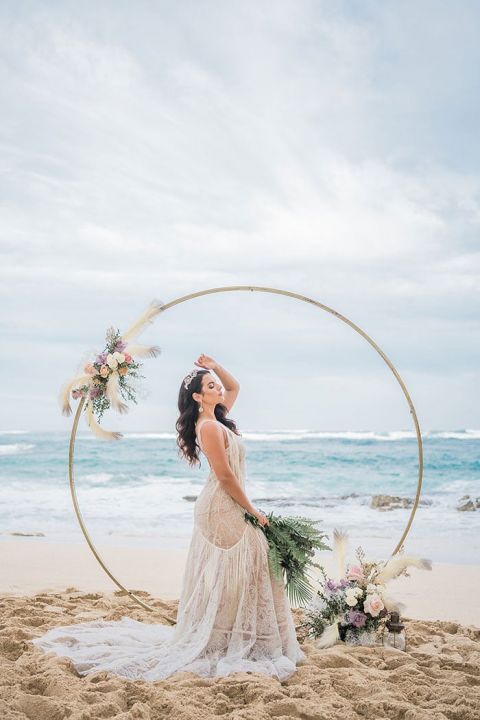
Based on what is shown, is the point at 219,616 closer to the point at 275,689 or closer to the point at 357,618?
the point at 275,689

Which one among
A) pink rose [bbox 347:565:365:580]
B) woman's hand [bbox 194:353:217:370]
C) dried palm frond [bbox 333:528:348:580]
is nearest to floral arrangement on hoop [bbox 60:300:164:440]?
woman's hand [bbox 194:353:217:370]

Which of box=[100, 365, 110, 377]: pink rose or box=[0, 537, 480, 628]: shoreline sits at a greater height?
box=[100, 365, 110, 377]: pink rose

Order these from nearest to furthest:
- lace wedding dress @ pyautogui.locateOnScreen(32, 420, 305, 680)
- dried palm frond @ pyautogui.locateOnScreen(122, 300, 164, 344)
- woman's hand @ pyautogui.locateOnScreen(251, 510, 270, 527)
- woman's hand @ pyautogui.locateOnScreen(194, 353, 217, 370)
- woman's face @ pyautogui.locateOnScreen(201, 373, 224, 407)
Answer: lace wedding dress @ pyautogui.locateOnScreen(32, 420, 305, 680)
woman's hand @ pyautogui.locateOnScreen(251, 510, 270, 527)
woman's face @ pyautogui.locateOnScreen(201, 373, 224, 407)
woman's hand @ pyautogui.locateOnScreen(194, 353, 217, 370)
dried palm frond @ pyautogui.locateOnScreen(122, 300, 164, 344)

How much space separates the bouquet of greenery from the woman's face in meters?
0.67

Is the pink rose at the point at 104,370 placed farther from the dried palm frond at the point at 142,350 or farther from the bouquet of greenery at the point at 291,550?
the bouquet of greenery at the point at 291,550

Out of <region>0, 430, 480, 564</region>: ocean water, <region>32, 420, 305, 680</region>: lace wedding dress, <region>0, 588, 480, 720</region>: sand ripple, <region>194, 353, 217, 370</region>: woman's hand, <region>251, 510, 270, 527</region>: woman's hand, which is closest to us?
<region>0, 588, 480, 720</region>: sand ripple

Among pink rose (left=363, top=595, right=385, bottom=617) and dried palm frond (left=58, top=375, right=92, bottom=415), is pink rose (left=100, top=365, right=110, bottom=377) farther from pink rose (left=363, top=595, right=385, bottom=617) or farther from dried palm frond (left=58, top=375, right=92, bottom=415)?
pink rose (left=363, top=595, right=385, bottom=617)

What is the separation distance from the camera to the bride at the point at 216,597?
4.23 metres

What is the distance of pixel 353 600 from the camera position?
4781mm

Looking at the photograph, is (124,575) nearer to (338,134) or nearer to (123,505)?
(338,134)

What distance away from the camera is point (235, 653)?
4.21m

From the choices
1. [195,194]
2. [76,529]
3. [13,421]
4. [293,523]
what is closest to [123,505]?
[76,529]

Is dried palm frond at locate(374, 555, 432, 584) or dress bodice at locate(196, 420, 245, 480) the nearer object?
dress bodice at locate(196, 420, 245, 480)

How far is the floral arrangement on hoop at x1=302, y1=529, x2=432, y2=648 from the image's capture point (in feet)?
15.7
